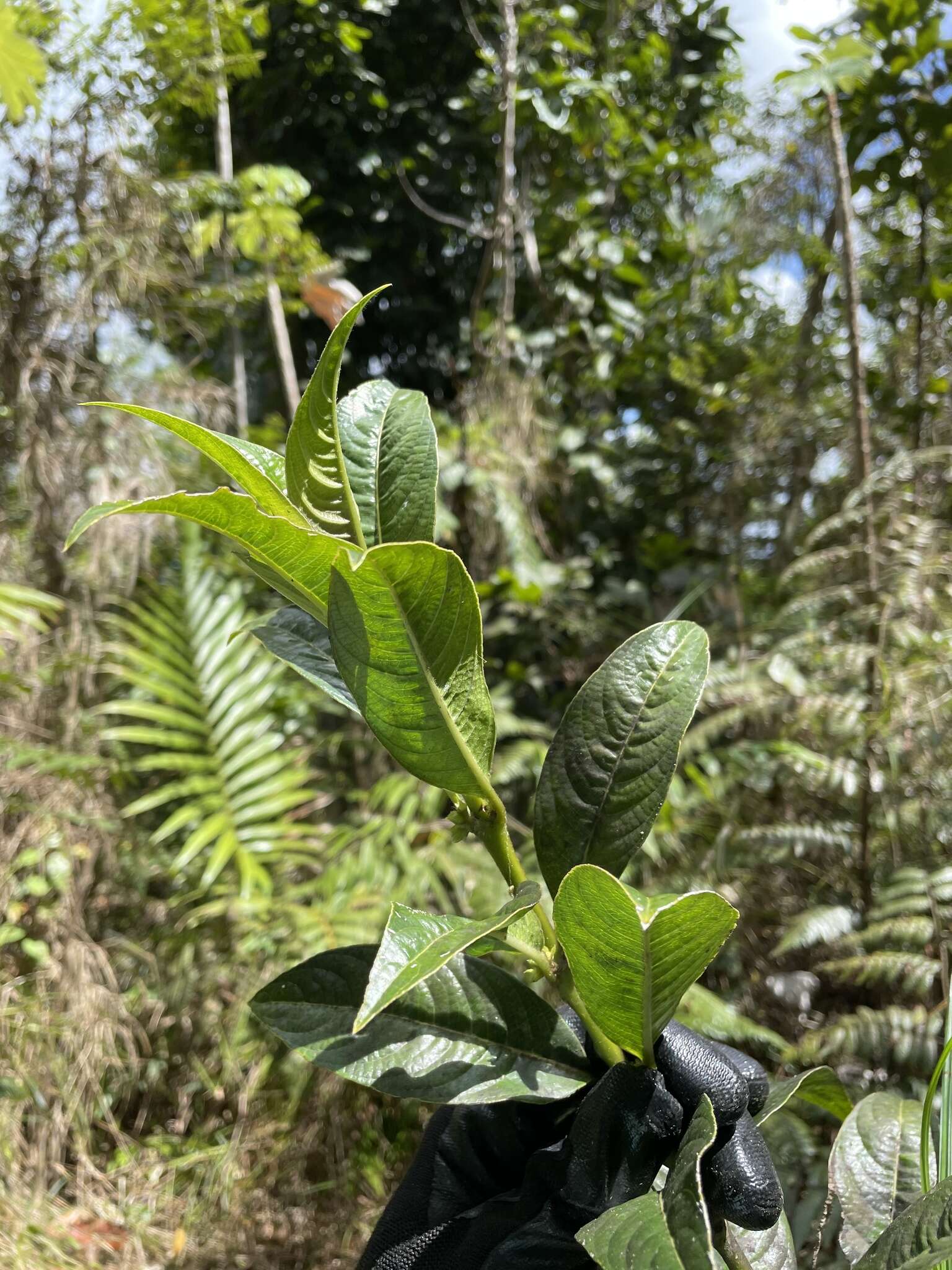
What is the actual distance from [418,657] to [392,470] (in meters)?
0.11

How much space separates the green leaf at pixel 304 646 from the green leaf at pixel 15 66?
1.96 metres

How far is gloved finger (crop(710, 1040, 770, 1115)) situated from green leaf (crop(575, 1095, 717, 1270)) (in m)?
0.15

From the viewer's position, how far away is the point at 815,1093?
18.7 inches

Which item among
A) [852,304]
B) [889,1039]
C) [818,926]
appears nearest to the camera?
[889,1039]

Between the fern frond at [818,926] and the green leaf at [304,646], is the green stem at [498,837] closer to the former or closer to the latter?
the green leaf at [304,646]

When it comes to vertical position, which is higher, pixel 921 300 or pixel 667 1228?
pixel 921 300

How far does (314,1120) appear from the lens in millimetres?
1800

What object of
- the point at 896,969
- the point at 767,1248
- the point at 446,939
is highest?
the point at 446,939

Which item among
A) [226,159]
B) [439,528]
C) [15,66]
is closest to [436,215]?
[226,159]

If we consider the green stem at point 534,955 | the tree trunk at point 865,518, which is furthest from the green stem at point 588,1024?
the tree trunk at point 865,518

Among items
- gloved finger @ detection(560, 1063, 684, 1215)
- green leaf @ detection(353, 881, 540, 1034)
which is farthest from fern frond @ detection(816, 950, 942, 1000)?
green leaf @ detection(353, 881, 540, 1034)

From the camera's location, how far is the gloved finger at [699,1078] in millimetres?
395

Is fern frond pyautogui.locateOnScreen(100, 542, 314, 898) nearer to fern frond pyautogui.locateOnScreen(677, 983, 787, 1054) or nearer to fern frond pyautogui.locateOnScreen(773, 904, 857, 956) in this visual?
fern frond pyautogui.locateOnScreen(677, 983, 787, 1054)

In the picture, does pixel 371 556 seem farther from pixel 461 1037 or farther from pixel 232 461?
pixel 461 1037
